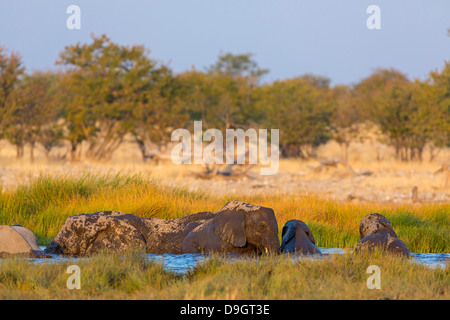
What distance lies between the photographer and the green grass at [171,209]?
9.13 m

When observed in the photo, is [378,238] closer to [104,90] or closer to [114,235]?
[114,235]

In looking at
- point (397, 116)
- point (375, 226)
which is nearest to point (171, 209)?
point (375, 226)

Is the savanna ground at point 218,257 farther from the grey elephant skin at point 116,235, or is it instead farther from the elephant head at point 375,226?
the elephant head at point 375,226

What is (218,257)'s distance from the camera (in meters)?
5.71

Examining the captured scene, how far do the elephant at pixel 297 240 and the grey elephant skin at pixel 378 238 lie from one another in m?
0.52

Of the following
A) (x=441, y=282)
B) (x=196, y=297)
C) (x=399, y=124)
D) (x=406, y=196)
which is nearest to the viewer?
(x=196, y=297)

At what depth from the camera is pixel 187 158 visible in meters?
26.0

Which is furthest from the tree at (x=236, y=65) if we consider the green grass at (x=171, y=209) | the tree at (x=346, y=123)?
the green grass at (x=171, y=209)

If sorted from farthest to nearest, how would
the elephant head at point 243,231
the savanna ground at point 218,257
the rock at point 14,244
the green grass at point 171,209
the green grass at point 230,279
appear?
the green grass at point 171,209 < the rock at point 14,244 < the elephant head at point 243,231 < the savanna ground at point 218,257 < the green grass at point 230,279

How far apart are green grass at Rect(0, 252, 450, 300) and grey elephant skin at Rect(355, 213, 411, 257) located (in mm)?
637

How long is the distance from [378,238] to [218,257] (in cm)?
212
